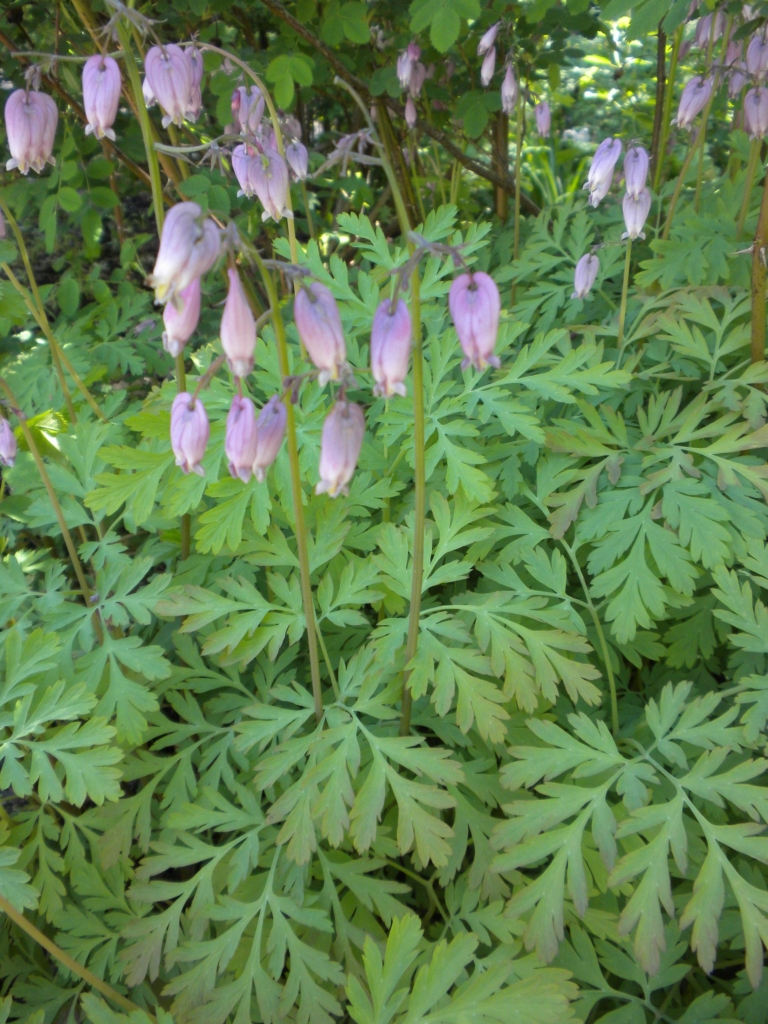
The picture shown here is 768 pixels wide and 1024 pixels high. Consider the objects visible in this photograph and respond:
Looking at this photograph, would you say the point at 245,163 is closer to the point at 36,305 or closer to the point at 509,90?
the point at 36,305

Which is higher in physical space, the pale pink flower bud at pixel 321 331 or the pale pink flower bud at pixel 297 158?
the pale pink flower bud at pixel 297 158

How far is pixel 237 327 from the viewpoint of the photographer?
114 centimetres

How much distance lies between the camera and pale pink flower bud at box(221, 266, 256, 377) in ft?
3.74

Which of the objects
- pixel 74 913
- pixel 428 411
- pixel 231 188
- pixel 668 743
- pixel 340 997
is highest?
pixel 231 188

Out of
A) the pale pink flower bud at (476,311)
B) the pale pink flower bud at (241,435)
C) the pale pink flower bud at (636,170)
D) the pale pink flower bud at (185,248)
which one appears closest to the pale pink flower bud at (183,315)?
the pale pink flower bud at (185,248)

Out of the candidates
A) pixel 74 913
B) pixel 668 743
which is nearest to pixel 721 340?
pixel 668 743

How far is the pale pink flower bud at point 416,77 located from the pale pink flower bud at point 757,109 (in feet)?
4.02

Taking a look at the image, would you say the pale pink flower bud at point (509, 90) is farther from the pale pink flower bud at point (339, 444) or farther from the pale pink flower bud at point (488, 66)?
the pale pink flower bud at point (339, 444)

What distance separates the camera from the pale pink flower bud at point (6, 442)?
1901 mm

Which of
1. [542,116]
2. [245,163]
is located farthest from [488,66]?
[245,163]

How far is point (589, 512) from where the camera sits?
198cm

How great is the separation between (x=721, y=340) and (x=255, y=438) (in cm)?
164

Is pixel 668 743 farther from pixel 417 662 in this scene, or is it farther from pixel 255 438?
pixel 255 438

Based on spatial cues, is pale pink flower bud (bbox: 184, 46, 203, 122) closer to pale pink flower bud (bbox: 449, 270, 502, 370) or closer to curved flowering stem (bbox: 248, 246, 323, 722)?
curved flowering stem (bbox: 248, 246, 323, 722)
